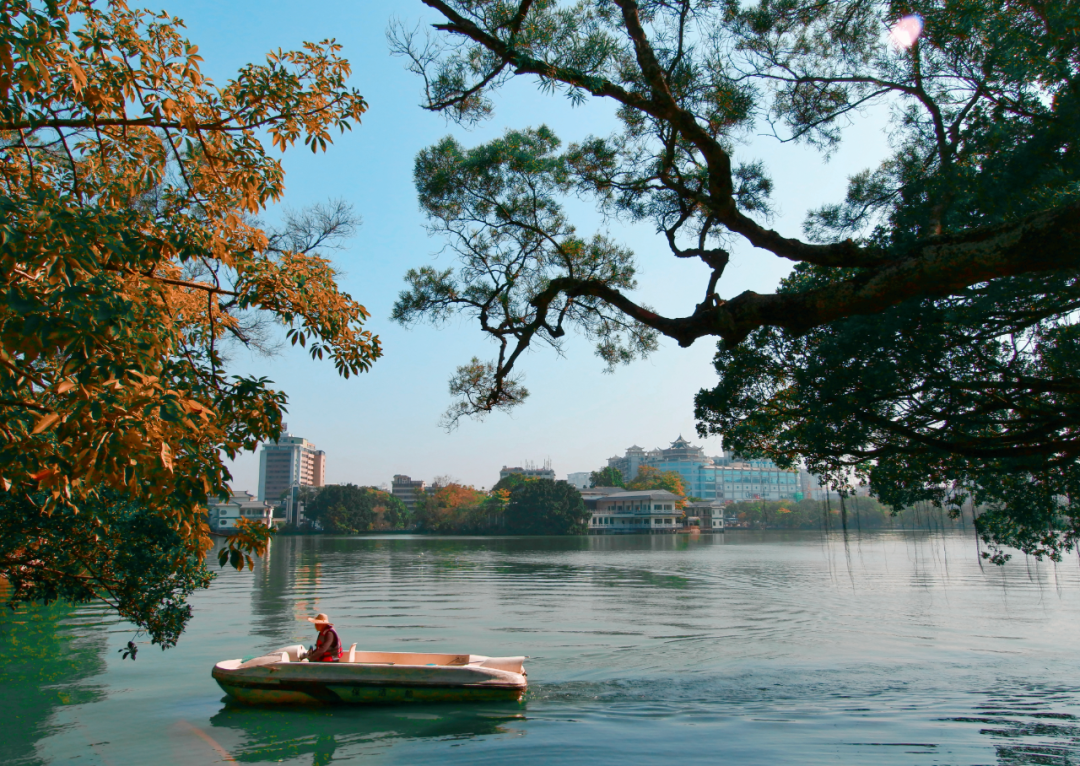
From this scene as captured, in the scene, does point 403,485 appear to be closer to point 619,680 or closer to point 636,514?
point 636,514

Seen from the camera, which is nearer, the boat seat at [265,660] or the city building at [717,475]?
the boat seat at [265,660]

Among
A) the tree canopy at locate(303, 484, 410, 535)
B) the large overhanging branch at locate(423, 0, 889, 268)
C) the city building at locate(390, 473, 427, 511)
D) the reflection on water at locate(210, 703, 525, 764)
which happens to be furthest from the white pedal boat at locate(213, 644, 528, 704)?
the city building at locate(390, 473, 427, 511)

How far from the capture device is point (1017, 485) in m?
9.12

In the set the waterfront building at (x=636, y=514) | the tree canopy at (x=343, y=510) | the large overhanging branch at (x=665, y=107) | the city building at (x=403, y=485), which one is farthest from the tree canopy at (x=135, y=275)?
the city building at (x=403, y=485)

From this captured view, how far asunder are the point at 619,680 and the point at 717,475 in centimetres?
14530

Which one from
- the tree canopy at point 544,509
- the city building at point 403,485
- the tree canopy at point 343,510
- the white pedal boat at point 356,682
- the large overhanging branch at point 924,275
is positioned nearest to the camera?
the large overhanging branch at point 924,275

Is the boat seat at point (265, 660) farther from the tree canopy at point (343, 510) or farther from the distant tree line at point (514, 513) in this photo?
the tree canopy at point (343, 510)

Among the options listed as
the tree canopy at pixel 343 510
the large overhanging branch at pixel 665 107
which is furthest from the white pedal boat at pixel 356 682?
the tree canopy at pixel 343 510

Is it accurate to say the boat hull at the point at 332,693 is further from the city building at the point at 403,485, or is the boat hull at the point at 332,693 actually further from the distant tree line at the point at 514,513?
the city building at the point at 403,485

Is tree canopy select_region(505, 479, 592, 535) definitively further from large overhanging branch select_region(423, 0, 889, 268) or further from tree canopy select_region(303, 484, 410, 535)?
large overhanging branch select_region(423, 0, 889, 268)

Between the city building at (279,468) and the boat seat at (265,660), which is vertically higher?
the city building at (279,468)

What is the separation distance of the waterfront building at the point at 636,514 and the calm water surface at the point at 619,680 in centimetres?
6183

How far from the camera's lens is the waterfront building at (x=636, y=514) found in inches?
3248

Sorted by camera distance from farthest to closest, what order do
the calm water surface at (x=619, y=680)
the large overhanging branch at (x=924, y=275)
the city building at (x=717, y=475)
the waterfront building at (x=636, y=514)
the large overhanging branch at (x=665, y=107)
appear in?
the city building at (x=717, y=475)
the waterfront building at (x=636, y=514)
the calm water surface at (x=619, y=680)
the large overhanging branch at (x=665, y=107)
the large overhanging branch at (x=924, y=275)
